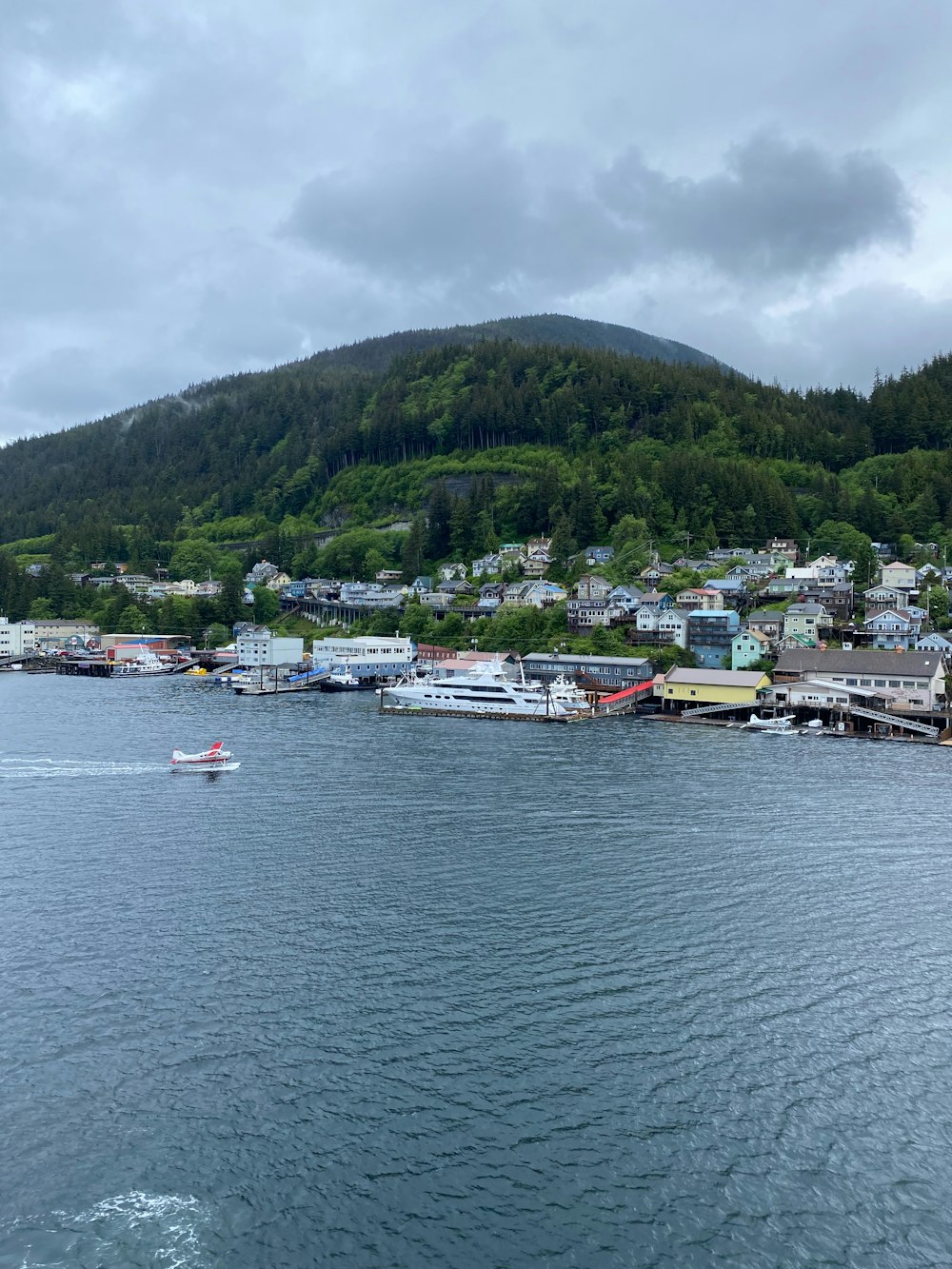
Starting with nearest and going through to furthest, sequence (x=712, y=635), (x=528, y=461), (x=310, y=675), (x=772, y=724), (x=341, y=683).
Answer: (x=772, y=724) → (x=712, y=635) → (x=341, y=683) → (x=310, y=675) → (x=528, y=461)

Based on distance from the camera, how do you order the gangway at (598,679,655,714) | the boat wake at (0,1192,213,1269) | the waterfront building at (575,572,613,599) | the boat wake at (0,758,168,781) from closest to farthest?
1. the boat wake at (0,1192,213,1269)
2. the boat wake at (0,758,168,781)
3. the gangway at (598,679,655,714)
4. the waterfront building at (575,572,613,599)

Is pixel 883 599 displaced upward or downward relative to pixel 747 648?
upward

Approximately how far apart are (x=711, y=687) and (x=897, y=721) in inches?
414

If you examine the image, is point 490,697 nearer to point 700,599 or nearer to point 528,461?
point 700,599

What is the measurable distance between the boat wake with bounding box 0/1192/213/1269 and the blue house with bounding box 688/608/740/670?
52449 millimetres

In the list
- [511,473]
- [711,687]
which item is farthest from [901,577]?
[511,473]

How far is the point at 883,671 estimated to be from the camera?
48844 mm

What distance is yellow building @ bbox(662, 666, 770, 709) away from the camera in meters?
50.9

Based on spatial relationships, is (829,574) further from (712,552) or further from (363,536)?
(363,536)

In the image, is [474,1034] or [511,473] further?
[511,473]

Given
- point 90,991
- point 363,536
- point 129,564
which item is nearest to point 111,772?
point 90,991

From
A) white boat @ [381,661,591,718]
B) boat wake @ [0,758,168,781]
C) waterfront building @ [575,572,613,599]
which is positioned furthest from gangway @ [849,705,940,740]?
boat wake @ [0,758,168,781]

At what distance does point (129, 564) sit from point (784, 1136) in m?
113

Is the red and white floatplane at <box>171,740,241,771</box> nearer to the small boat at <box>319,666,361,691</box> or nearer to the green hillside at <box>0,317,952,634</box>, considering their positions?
the small boat at <box>319,666,361,691</box>
